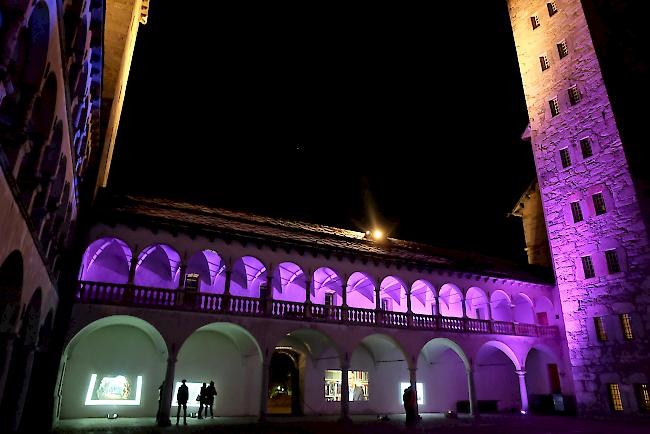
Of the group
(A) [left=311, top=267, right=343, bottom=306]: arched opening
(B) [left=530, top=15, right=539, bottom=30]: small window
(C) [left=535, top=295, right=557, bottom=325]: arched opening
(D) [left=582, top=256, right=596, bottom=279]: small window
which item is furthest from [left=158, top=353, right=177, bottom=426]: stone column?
(B) [left=530, top=15, right=539, bottom=30]: small window

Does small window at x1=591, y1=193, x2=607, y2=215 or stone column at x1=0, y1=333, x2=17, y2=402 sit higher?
small window at x1=591, y1=193, x2=607, y2=215

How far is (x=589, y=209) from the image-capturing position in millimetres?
25000

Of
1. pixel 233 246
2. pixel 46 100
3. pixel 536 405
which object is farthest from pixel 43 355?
pixel 536 405

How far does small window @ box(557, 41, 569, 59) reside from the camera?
2758 cm

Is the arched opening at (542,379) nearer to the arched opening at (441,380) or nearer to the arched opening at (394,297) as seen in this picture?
the arched opening at (441,380)

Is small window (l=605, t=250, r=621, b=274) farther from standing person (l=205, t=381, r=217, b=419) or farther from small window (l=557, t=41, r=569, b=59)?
standing person (l=205, t=381, r=217, b=419)

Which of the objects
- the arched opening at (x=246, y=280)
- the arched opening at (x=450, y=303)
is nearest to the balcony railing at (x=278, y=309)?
the arched opening at (x=246, y=280)

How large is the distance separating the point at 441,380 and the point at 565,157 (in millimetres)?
15397

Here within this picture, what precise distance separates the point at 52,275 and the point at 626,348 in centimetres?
2544

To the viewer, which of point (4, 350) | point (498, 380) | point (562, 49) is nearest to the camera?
point (4, 350)

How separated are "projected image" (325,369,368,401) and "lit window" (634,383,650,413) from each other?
13303 millimetres

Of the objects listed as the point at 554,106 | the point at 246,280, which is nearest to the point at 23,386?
the point at 246,280

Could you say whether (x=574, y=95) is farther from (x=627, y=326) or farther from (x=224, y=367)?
(x=224, y=367)

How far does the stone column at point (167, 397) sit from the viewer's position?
16438 mm
